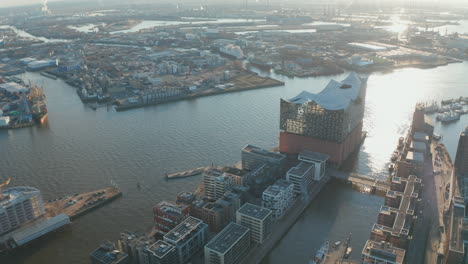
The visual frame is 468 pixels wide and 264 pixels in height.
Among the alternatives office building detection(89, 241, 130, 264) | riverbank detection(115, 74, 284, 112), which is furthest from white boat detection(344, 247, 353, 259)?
riverbank detection(115, 74, 284, 112)

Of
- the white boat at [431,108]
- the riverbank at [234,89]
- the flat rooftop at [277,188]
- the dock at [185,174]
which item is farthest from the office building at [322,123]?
the riverbank at [234,89]

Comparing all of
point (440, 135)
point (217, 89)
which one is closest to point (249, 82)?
point (217, 89)

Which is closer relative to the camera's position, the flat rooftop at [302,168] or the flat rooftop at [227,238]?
the flat rooftop at [227,238]

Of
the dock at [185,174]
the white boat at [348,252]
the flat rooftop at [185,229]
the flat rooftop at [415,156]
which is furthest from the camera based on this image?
the dock at [185,174]

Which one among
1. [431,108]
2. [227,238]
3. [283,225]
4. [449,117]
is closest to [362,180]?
[283,225]

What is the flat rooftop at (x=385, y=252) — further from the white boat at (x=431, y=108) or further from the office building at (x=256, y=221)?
the white boat at (x=431, y=108)

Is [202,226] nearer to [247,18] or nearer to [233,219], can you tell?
[233,219]

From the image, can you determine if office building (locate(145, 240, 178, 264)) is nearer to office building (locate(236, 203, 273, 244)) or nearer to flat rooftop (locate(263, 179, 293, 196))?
office building (locate(236, 203, 273, 244))

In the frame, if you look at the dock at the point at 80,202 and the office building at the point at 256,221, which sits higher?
the office building at the point at 256,221
